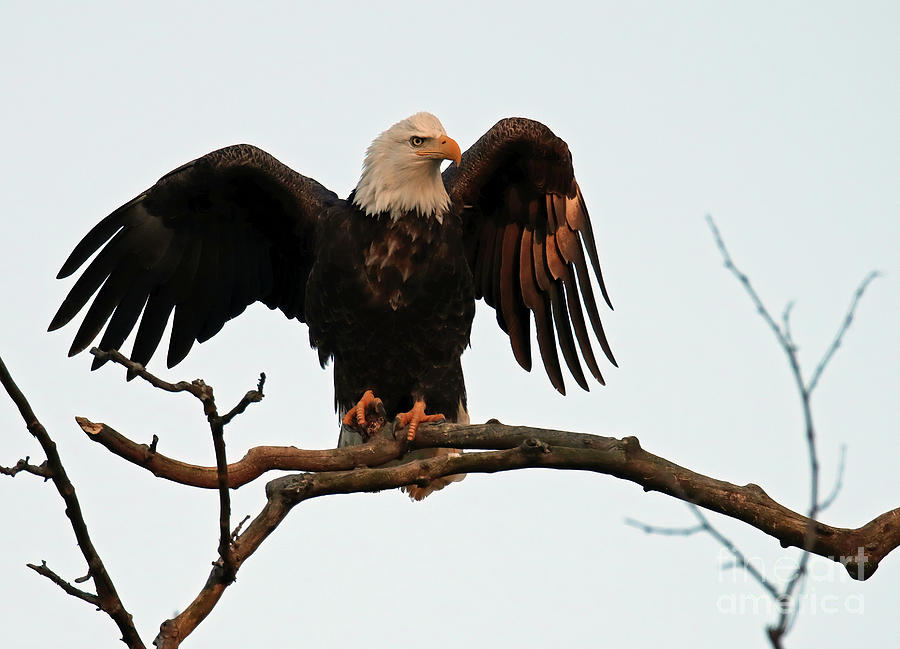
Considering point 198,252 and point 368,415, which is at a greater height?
point 198,252

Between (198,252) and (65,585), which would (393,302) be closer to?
(198,252)

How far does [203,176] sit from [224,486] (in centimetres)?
301

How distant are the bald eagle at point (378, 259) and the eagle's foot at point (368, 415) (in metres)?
0.01

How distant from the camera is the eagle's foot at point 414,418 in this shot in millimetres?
4742

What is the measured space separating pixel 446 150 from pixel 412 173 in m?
0.22

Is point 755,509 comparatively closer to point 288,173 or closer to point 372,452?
point 372,452

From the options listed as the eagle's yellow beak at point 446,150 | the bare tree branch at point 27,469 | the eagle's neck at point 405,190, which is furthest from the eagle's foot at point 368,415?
the bare tree branch at point 27,469

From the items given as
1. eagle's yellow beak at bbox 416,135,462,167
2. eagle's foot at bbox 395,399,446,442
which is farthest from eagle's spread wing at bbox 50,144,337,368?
eagle's foot at bbox 395,399,446,442

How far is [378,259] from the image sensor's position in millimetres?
5617

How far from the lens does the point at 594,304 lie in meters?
6.14

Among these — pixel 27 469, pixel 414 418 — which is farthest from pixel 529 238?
pixel 27 469

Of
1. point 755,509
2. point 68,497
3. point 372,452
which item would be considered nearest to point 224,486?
point 68,497

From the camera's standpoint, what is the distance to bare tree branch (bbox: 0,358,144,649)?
315 centimetres

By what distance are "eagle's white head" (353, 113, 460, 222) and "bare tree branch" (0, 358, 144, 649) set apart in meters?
2.78
